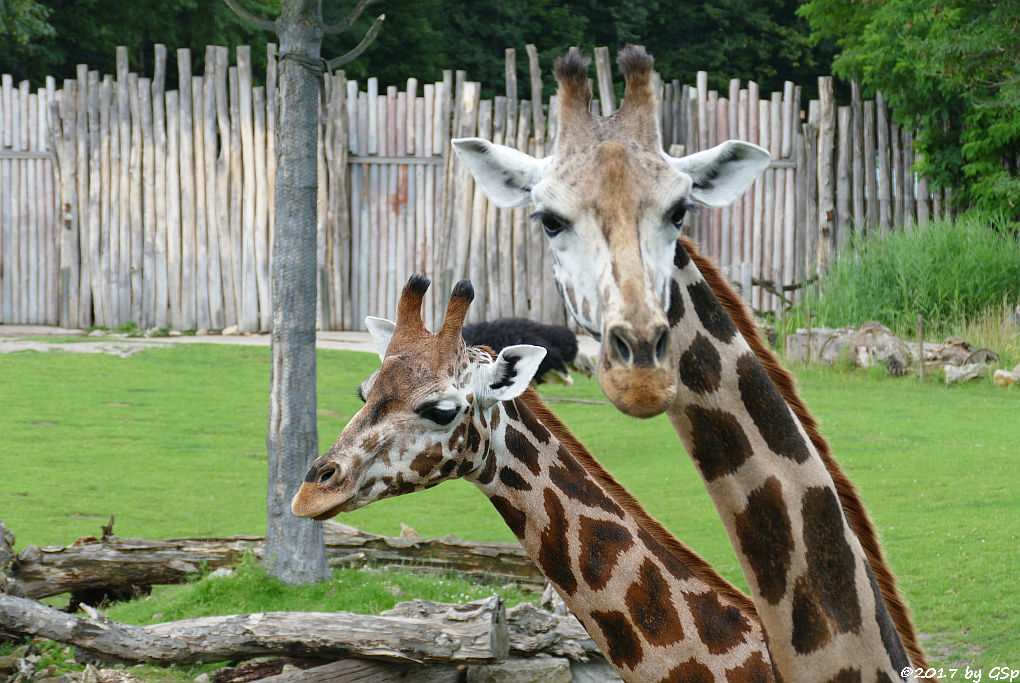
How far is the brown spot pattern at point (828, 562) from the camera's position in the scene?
2.65 m

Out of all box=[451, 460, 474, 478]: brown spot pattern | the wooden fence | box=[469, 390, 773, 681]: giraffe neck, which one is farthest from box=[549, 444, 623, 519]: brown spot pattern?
the wooden fence

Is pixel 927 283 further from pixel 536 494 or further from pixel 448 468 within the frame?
pixel 448 468

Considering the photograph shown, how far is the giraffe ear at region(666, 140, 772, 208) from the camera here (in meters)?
2.44

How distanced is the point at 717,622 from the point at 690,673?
0.18m

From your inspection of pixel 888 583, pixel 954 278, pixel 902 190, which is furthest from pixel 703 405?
pixel 902 190

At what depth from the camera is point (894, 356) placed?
11.9m

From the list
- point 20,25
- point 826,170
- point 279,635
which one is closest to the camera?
point 279,635

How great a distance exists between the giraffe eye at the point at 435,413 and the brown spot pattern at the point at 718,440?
832mm

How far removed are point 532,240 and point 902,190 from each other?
5.38m

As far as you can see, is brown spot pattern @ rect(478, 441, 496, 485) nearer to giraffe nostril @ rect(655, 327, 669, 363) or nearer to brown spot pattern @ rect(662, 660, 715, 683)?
brown spot pattern @ rect(662, 660, 715, 683)

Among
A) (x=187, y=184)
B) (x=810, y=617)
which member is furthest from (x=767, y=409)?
(x=187, y=184)

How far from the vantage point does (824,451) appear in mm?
2932

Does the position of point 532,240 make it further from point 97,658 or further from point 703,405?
point 703,405

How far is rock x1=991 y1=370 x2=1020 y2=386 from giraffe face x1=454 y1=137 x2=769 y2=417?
31.5 ft
